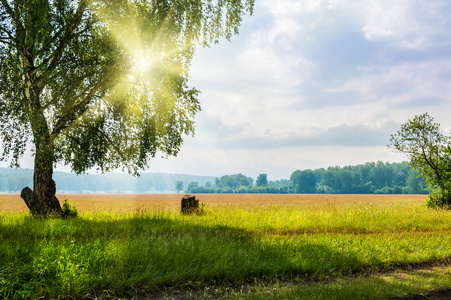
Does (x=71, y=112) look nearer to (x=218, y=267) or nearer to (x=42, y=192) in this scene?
(x=42, y=192)

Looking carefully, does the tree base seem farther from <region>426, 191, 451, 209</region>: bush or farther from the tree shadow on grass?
<region>426, 191, 451, 209</region>: bush

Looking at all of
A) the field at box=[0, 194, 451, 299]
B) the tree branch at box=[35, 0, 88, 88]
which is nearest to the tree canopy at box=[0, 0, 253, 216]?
the tree branch at box=[35, 0, 88, 88]

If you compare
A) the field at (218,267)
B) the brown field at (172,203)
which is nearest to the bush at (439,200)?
the brown field at (172,203)

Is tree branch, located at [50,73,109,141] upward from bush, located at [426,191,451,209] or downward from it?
upward

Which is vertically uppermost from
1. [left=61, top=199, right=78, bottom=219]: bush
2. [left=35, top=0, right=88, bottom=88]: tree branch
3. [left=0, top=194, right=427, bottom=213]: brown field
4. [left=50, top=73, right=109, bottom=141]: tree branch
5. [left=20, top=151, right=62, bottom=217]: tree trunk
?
[left=35, top=0, right=88, bottom=88]: tree branch

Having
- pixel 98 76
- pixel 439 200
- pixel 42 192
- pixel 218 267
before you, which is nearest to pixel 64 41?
pixel 98 76

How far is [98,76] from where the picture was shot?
16.8m

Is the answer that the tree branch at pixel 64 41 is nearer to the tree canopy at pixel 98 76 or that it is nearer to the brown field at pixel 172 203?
the tree canopy at pixel 98 76

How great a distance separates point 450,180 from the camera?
23172 mm

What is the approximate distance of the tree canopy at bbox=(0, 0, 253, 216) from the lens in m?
14.3

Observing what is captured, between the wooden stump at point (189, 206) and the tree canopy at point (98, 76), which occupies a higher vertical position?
the tree canopy at point (98, 76)

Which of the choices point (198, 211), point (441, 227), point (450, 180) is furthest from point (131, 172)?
point (450, 180)

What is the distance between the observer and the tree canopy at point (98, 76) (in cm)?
1432

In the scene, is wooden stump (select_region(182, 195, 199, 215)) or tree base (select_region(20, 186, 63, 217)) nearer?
tree base (select_region(20, 186, 63, 217))
